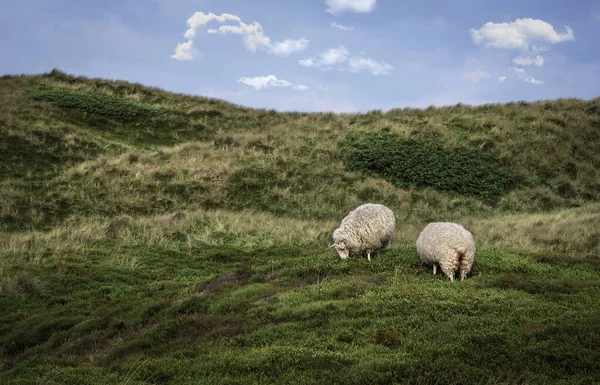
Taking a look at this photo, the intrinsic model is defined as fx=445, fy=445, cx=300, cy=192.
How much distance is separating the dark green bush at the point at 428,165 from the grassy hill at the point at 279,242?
0.56ft

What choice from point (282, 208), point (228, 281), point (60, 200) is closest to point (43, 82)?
point (60, 200)

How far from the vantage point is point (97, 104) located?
137 ft

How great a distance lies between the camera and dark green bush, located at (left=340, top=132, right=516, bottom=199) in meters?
31.3

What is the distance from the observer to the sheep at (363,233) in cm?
1421

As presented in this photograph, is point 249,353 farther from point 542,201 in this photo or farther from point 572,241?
point 542,201

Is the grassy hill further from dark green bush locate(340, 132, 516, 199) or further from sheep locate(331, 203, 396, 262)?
sheep locate(331, 203, 396, 262)

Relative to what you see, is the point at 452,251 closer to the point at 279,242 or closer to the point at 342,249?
the point at 342,249

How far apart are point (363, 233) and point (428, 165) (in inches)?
819

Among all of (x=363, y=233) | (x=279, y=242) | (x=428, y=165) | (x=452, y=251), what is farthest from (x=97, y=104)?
(x=452, y=251)

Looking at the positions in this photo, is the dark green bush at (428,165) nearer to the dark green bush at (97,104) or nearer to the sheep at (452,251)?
the sheep at (452,251)

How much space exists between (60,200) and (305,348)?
73.2 feet

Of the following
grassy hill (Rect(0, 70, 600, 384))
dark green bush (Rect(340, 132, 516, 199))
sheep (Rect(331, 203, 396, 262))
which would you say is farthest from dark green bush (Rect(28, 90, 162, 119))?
sheep (Rect(331, 203, 396, 262))

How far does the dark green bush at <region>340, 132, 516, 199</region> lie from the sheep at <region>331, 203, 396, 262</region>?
55.9ft

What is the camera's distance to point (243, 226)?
21594 mm
